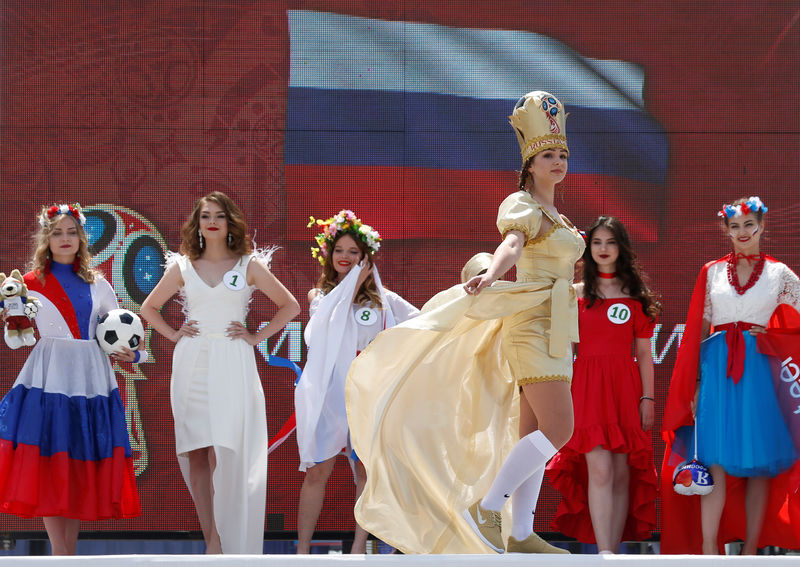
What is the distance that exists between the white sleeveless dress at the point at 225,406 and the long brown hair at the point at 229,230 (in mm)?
66

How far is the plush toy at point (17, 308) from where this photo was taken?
15.9 ft

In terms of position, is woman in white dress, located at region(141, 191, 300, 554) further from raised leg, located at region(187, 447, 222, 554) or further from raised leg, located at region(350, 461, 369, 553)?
raised leg, located at region(350, 461, 369, 553)

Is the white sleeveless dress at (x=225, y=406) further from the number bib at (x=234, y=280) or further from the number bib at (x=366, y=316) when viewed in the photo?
the number bib at (x=366, y=316)

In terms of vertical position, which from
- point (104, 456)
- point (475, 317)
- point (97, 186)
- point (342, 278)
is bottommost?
point (104, 456)

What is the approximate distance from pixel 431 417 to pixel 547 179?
3.43ft

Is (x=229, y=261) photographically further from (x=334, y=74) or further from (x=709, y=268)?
(x=709, y=268)

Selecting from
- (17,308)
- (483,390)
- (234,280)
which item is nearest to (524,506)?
A: (483,390)

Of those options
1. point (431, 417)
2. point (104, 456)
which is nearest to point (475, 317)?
point (431, 417)

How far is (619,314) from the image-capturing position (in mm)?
5242

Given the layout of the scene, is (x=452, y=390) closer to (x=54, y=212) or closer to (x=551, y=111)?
(x=551, y=111)

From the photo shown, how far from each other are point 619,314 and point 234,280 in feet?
6.24

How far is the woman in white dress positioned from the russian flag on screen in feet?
2.60

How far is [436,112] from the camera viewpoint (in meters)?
6.03

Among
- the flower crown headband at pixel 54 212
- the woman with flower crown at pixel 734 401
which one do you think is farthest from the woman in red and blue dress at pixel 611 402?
the flower crown headband at pixel 54 212
